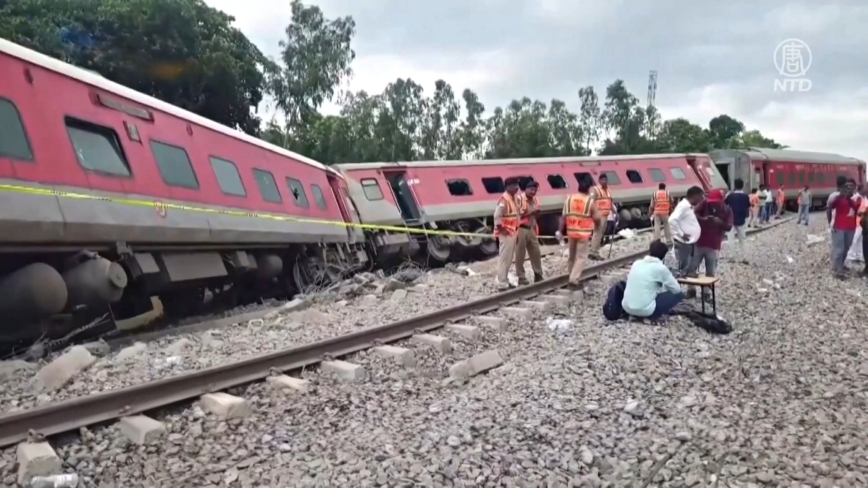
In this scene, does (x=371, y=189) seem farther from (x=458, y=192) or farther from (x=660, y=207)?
(x=660, y=207)

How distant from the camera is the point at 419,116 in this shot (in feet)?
146

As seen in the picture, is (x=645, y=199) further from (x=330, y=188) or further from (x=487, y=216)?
(x=330, y=188)

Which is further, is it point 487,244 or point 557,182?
point 557,182

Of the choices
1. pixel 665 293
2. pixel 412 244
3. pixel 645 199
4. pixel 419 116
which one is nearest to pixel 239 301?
pixel 412 244

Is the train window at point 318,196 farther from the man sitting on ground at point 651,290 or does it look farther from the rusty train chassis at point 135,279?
the man sitting on ground at point 651,290

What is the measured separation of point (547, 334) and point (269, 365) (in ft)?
9.51

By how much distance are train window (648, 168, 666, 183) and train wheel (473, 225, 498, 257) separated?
7481 mm

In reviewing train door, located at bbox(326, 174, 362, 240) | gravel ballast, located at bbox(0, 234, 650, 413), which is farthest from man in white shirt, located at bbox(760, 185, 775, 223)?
train door, located at bbox(326, 174, 362, 240)

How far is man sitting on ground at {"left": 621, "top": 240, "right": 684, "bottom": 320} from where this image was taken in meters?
6.64

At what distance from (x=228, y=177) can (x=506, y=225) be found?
3862 millimetres

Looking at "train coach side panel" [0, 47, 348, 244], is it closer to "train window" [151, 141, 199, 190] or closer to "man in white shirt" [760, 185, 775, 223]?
"train window" [151, 141, 199, 190]

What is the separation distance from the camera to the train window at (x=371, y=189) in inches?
588

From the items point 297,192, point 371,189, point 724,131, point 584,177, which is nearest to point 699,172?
point 584,177

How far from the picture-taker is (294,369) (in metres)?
5.22
